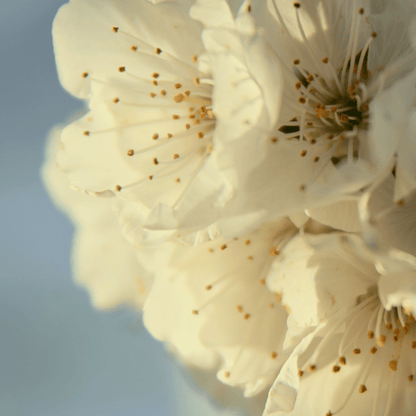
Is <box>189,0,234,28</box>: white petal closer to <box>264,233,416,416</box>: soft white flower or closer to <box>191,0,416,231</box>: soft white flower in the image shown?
<box>191,0,416,231</box>: soft white flower

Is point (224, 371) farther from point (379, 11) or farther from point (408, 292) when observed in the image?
point (379, 11)

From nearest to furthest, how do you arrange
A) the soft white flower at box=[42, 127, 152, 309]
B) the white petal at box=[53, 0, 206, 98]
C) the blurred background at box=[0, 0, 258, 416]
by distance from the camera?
the white petal at box=[53, 0, 206, 98], the soft white flower at box=[42, 127, 152, 309], the blurred background at box=[0, 0, 258, 416]

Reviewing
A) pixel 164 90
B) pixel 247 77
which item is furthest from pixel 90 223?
pixel 247 77

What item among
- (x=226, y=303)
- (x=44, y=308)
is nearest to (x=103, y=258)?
(x=226, y=303)

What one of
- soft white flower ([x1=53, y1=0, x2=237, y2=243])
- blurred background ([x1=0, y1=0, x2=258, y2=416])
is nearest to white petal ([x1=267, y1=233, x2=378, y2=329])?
soft white flower ([x1=53, y1=0, x2=237, y2=243])

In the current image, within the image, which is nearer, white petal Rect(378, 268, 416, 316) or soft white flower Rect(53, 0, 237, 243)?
white petal Rect(378, 268, 416, 316)

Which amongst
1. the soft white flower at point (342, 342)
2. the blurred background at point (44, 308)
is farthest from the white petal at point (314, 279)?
the blurred background at point (44, 308)
